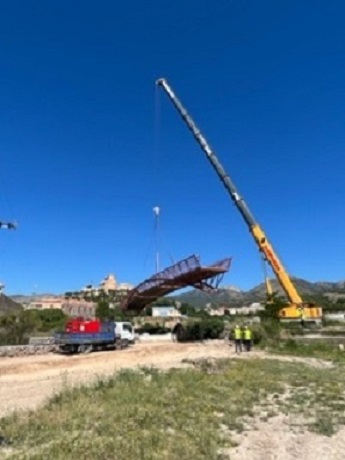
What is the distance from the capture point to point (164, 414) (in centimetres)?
1320

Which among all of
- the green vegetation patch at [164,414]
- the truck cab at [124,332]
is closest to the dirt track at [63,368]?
the green vegetation patch at [164,414]

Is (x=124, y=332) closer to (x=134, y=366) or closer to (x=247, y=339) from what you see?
(x=247, y=339)

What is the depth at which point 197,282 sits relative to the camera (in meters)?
43.6

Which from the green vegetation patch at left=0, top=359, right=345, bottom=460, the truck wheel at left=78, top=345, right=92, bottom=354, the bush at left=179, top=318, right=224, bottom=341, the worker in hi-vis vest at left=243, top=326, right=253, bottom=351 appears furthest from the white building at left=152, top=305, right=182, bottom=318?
the green vegetation patch at left=0, top=359, right=345, bottom=460

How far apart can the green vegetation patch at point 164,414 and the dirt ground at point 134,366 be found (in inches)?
23.0

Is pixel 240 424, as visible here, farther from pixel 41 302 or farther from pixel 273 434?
A: pixel 41 302

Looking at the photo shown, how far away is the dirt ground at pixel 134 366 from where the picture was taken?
36.6 feet

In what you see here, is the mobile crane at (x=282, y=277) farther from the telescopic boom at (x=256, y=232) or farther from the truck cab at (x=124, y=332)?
the truck cab at (x=124, y=332)

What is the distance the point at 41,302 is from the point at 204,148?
12726 cm

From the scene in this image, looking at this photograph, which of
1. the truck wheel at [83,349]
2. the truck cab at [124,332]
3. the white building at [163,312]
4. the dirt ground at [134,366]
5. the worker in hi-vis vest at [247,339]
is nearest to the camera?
the dirt ground at [134,366]

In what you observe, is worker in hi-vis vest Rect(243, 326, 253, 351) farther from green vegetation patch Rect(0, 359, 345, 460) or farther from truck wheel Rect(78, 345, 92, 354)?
green vegetation patch Rect(0, 359, 345, 460)

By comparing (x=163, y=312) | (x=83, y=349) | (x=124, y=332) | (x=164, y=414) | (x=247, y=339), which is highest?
(x=163, y=312)

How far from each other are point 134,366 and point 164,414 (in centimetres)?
1494

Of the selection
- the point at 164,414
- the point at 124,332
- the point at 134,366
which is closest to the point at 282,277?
the point at 124,332
